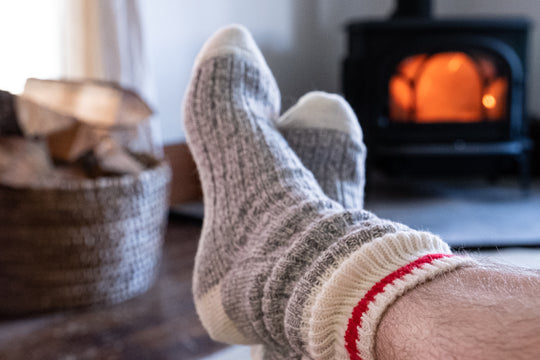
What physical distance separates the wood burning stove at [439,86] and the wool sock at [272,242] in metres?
1.18

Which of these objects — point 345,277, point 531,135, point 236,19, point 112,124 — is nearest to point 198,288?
point 345,277

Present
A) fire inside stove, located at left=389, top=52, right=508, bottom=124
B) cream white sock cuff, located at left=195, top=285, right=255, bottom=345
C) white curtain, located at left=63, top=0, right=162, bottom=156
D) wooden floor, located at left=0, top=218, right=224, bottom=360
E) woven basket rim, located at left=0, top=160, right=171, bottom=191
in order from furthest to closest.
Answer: fire inside stove, located at left=389, top=52, right=508, bottom=124, white curtain, located at left=63, top=0, right=162, bottom=156, woven basket rim, located at left=0, top=160, right=171, bottom=191, wooden floor, located at left=0, top=218, right=224, bottom=360, cream white sock cuff, located at left=195, top=285, right=255, bottom=345

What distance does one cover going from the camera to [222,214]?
0.75m

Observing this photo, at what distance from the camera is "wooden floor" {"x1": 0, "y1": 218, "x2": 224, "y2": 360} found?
3.43ft

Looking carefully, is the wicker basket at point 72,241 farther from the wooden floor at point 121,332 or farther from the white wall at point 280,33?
the white wall at point 280,33

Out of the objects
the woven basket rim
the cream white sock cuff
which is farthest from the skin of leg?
the woven basket rim

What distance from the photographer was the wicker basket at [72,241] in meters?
1.18

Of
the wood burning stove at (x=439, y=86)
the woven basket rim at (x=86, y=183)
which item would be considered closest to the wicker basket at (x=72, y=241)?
the woven basket rim at (x=86, y=183)

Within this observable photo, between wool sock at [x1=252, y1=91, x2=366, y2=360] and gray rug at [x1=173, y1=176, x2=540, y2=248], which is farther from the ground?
wool sock at [x1=252, y1=91, x2=366, y2=360]

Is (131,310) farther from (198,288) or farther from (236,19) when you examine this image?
(236,19)

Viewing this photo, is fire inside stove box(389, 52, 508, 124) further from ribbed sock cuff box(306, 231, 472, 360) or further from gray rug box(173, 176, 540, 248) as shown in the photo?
ribbed sock cuff box(306, 231, 472, 360)

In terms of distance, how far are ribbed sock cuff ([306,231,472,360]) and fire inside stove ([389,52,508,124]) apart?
1.58m

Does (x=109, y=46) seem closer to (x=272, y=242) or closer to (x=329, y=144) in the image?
(x=329, y=144)

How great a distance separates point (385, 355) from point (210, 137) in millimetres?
424
